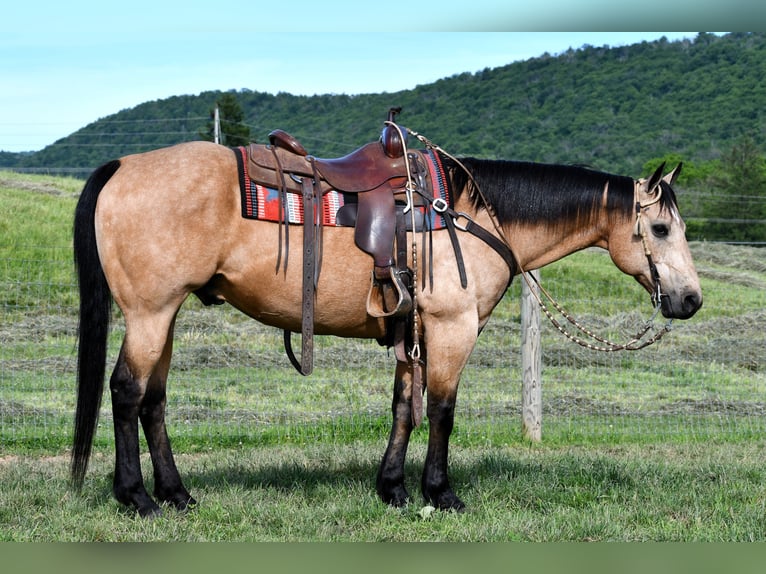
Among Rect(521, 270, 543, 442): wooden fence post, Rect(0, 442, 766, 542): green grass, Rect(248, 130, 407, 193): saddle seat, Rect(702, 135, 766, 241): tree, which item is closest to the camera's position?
Rect(0, 442, 766, 542): green grass

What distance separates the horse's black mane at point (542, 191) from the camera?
496cm

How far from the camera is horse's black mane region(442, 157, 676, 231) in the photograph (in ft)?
16.3

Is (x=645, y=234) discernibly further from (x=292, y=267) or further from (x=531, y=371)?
(x=531, y=371)

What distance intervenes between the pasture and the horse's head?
1.22 m

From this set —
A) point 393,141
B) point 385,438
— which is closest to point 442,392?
point 393,141

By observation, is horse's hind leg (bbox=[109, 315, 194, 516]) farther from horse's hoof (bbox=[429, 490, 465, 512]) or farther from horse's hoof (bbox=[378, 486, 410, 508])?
horse's hoof (bbox=[429, 490, 465, 512])

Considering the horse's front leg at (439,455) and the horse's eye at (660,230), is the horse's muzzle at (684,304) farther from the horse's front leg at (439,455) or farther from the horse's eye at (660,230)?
the horse's front leg at (439,455)

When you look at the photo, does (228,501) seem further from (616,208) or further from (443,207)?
(616,208)

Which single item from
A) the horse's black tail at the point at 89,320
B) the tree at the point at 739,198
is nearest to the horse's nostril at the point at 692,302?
the horse's black tail at the point at 89,320

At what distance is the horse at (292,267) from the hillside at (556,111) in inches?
1414

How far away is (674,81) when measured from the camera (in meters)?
53.8

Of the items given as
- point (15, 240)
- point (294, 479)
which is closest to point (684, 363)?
point (294, 479)

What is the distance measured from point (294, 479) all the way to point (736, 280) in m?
12.1

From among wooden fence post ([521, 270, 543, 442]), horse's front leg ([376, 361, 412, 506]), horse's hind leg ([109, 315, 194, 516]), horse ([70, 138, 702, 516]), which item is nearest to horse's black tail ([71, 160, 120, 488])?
horse ([70, 138, 702, 516])
